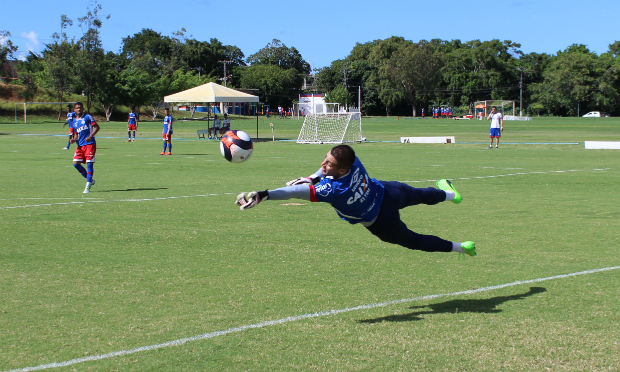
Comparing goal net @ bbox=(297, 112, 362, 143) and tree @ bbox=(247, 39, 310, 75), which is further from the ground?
tree @ bbox=(247, 39, 310, 75)

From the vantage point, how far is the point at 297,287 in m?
6.43

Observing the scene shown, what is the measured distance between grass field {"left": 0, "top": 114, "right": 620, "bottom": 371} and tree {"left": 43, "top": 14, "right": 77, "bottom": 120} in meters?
70.0

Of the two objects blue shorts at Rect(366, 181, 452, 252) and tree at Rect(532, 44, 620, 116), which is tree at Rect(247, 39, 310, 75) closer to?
tree at Rect(532, 44, 620, 116)

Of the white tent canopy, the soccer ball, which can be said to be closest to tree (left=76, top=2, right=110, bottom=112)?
the white tent canopy

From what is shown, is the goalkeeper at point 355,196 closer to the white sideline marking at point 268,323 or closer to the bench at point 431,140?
the white sideline marking at point 268,323

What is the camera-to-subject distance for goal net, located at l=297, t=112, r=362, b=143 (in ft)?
127

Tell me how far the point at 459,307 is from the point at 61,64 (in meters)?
79.7

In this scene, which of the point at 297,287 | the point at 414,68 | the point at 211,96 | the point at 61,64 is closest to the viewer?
the point at 297,287

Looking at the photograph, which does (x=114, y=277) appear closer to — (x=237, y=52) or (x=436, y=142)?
(x=436, y=142)

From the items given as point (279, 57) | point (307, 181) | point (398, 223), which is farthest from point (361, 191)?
point (279, 57)

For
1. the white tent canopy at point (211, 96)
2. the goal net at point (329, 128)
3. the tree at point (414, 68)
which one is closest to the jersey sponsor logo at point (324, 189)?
the goal net at point (329, 128)

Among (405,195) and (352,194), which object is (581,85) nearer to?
(405,195)

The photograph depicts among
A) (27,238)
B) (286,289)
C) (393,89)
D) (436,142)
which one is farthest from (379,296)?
(393,89)

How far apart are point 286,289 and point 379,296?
38.2 inches
